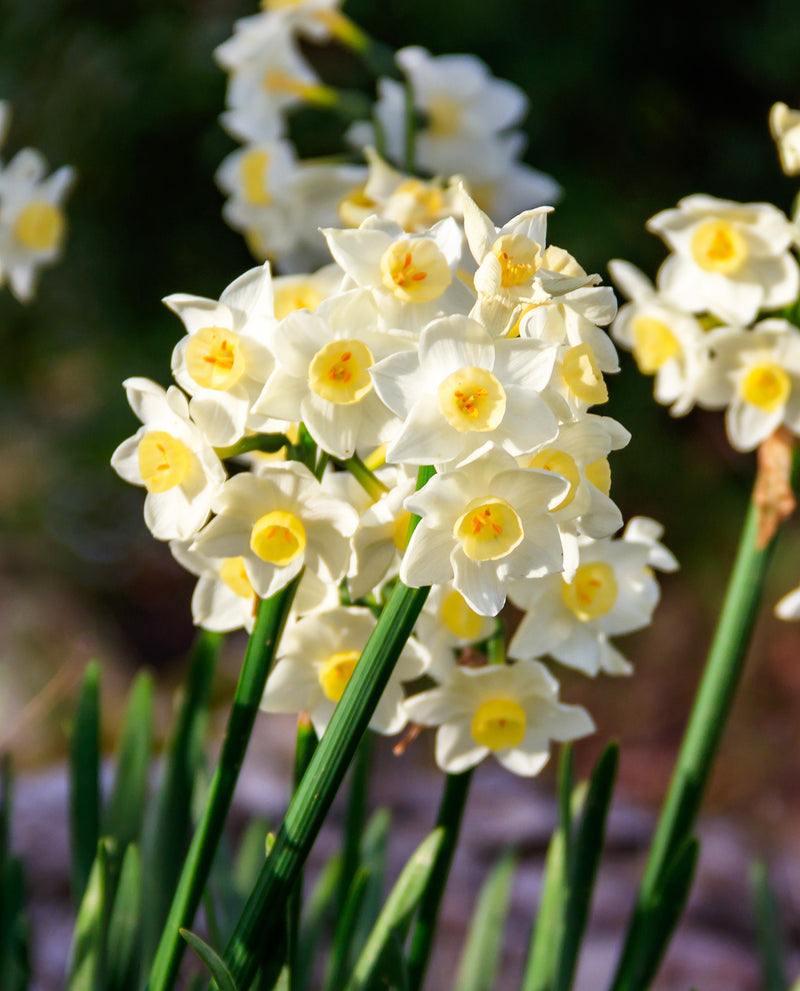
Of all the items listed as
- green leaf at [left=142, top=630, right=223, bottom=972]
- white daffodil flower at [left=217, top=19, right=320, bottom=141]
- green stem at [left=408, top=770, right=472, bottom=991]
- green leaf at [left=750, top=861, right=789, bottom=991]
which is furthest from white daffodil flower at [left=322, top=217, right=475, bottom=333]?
green leaf at [left=750, top=861, right=789, bottom=991]

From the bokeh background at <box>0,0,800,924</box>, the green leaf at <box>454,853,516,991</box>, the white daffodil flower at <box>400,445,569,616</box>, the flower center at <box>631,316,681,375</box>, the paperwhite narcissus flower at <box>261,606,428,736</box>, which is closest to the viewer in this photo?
the white daffodil flower at <box>400,445,569,616</box>

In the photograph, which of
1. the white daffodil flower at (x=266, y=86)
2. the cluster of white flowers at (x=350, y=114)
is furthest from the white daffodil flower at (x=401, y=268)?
the white daffodil flower at (x=266, y=86)

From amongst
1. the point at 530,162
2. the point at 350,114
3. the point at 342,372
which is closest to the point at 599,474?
the point at 342,372

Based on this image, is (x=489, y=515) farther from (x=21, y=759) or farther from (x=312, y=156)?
(x=312, y=156)

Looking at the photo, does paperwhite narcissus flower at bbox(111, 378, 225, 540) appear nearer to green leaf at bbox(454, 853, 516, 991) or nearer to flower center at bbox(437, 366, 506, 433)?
flower center at bbox(437, 366, 506, 433)

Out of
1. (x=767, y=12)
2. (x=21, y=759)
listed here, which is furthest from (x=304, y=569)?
(x=767, y=12)

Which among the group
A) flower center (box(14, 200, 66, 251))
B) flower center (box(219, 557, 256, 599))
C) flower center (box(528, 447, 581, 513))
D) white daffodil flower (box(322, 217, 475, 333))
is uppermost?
flower center (box(14, 200, 66, 251))

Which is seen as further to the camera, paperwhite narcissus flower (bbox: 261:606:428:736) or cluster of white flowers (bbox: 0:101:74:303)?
cluster of white flowers (bbox: 0:101:74:303)
